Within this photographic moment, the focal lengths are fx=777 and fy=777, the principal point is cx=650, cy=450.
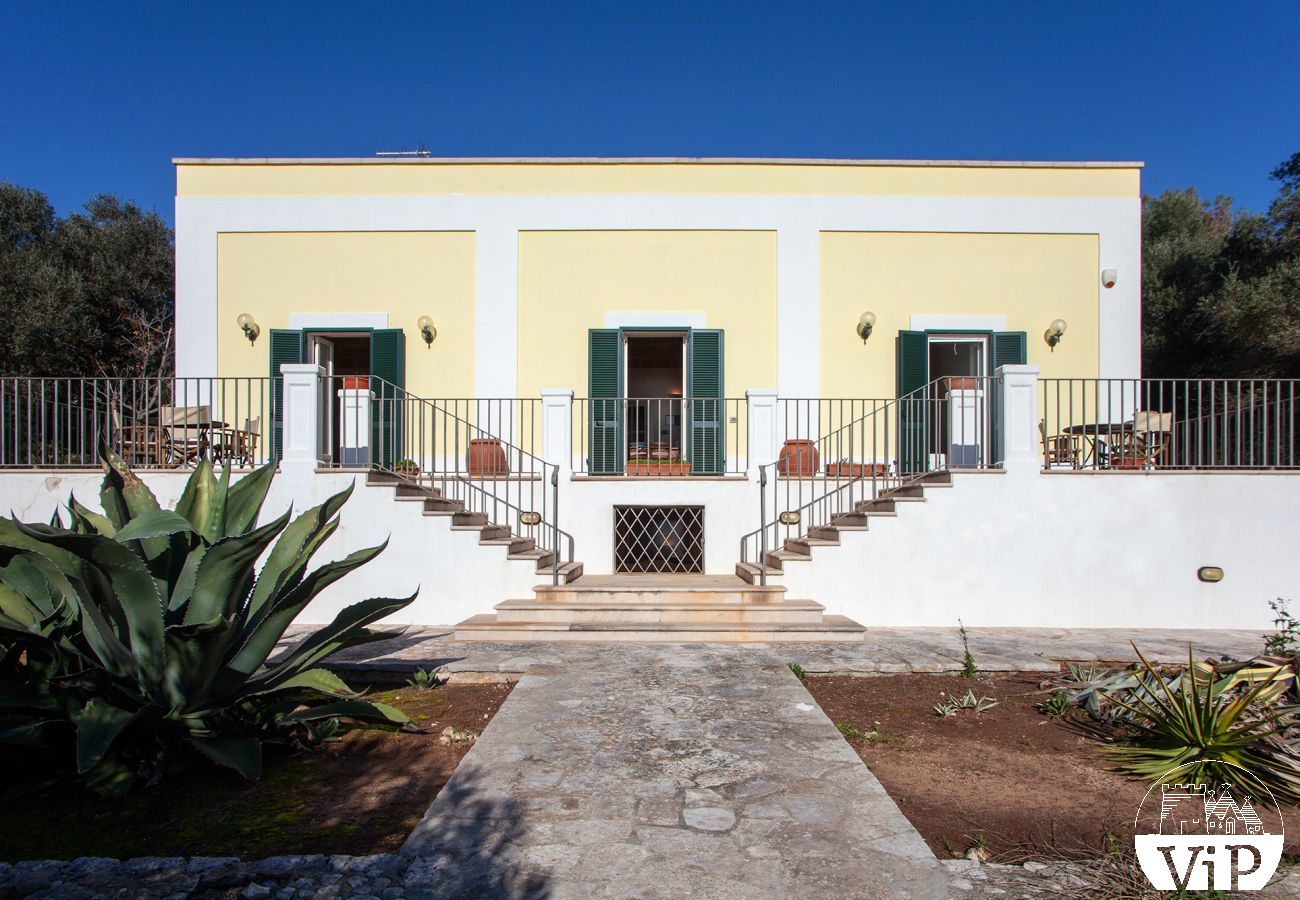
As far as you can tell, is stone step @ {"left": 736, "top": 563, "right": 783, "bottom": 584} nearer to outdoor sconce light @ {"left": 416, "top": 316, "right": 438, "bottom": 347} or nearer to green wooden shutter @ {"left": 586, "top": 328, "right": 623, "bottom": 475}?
green wooden shutter @ {"left": 586, "top": 328, "right": 623, "bottom": 475}

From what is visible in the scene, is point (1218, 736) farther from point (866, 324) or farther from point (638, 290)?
point (638, 290)

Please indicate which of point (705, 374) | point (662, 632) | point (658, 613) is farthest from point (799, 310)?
point (662, 632)

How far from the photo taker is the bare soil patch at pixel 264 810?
2.77 metres

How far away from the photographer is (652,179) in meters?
10.8

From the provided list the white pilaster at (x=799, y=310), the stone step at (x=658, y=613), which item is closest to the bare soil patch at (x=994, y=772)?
the stone step at (x=658, y=613)

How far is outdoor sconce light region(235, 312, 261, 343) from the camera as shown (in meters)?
10.4

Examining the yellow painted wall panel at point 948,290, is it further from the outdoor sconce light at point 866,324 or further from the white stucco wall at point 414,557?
the white stucco wall at point 414,557

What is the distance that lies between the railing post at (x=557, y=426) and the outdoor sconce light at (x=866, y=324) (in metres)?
4.30

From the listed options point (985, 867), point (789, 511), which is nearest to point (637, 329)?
point (789, 511)

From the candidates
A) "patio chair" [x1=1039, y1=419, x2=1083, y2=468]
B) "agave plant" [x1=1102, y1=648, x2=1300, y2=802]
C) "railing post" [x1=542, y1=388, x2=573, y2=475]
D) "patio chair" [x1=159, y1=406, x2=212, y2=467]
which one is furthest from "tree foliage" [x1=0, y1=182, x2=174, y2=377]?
"agave plant" [x1=1102, y1=648, x2=1300, y2=802]

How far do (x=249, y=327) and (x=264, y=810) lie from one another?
29.1ft

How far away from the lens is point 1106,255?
34.9ft

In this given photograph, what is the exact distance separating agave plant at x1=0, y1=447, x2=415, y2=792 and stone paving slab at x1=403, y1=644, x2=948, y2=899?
0.84m

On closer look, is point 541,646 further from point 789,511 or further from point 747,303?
point 747,303
